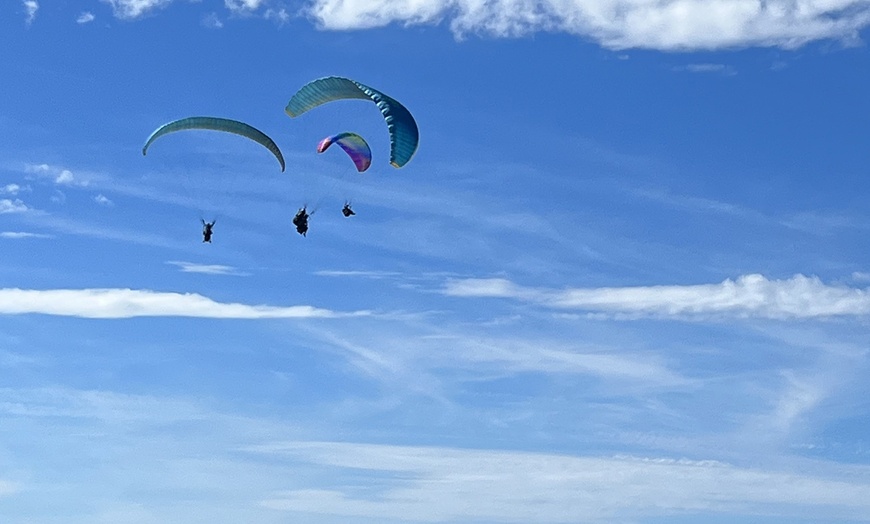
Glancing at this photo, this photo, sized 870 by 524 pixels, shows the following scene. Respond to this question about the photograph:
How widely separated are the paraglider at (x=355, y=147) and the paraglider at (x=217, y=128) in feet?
12.6

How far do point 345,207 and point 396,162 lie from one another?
5909mm

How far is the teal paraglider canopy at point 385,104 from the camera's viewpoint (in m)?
95.2

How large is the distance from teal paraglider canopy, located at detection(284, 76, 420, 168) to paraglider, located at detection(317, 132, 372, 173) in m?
4.35

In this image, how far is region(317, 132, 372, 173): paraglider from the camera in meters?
103

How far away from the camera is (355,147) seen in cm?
10450

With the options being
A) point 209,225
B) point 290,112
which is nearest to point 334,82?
point 290,112

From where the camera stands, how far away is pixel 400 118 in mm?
95250

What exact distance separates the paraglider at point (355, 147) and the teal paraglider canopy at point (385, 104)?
4.35m

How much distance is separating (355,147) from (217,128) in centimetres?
974

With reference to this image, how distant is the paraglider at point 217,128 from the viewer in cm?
9700

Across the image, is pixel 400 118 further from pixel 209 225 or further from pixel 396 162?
pixel 209 225

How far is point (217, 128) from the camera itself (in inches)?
3848

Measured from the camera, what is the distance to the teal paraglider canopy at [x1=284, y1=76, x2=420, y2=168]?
95.2 metres

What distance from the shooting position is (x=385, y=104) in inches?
3762
